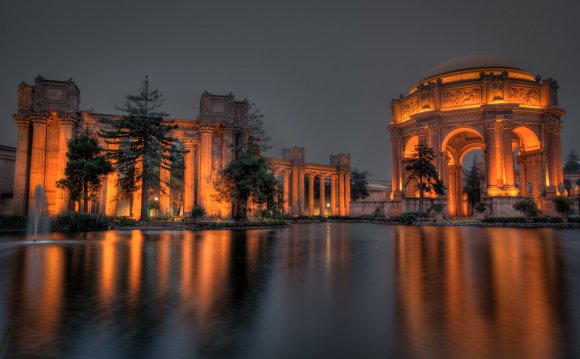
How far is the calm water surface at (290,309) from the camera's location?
3.47 m

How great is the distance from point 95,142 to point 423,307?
28.5m

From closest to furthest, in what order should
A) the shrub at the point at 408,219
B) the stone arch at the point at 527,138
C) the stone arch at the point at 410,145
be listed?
the shrub at the point at 408,219 < the stone arch at the point at 527,138 < the stone arch at the point at 410,145

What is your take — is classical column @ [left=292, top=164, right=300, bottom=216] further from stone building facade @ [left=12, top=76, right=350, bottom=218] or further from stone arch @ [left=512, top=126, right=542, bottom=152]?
stone arch @ [left=512, top=126, right=542, bottom=152]

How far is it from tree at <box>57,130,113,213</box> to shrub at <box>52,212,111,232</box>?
12.0 ft

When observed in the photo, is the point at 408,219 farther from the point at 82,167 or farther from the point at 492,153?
the point at 82,167

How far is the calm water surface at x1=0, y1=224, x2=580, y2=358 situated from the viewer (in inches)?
137

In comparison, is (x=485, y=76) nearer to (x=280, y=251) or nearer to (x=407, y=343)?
(x=280, y=251)

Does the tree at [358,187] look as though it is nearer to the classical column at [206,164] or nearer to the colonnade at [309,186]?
the colonnade at [309,186]

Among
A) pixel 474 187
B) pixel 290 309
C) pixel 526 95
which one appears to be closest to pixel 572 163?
pixel 474 187

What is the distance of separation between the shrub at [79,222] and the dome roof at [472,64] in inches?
1793

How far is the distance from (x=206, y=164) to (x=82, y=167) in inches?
388

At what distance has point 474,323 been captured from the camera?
4.21m

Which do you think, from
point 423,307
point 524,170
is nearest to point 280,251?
point 423,307

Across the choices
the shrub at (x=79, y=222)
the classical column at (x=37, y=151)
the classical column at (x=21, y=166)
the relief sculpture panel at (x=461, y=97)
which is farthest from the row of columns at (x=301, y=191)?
the classical column at (x=21, y=166)
